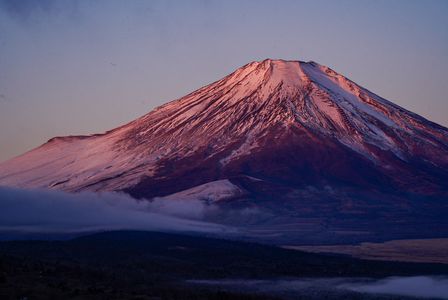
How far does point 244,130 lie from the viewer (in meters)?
174

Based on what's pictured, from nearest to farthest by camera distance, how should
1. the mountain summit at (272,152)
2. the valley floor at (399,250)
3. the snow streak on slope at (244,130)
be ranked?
the valley floor at (399,250) < the mountain summit at (272,152) < the snow streak on slope at (244,130)

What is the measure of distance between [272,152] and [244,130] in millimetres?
6164

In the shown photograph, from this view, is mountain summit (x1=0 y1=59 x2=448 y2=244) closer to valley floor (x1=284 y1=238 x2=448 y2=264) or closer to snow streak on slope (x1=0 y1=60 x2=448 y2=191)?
snow streak on slope (x1=0 y1=60 x2=448 y2=191)

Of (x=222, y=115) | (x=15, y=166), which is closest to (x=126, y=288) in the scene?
(x=222, y=115)

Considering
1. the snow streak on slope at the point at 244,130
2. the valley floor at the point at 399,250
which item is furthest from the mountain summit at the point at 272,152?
the valley floor at the point at 399,250

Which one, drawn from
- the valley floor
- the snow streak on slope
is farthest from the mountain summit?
the valley floor

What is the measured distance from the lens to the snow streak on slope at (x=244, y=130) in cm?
17075

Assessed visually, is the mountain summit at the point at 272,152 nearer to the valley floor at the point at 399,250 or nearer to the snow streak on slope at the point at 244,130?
the snow streak on slope at the point at 244,130

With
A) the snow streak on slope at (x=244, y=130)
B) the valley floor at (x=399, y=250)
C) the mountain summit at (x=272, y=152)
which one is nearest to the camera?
the valley floor at (x=399, y=250)

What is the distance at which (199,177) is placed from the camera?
16350 centimetres

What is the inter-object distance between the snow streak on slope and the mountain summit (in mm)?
225

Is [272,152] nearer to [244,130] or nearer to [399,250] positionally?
[244,130]

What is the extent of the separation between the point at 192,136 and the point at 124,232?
222 ft

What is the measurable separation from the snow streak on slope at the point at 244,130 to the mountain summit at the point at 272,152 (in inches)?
8.9
